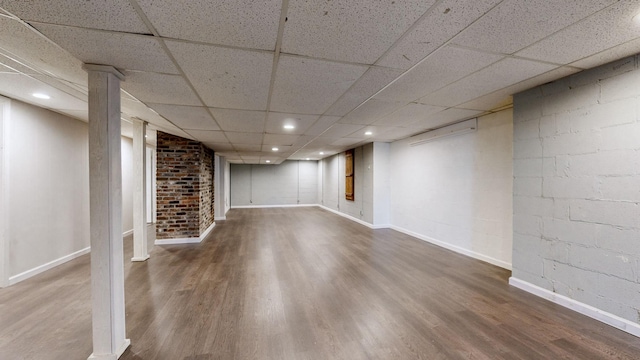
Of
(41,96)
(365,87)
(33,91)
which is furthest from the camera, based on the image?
(41,96)

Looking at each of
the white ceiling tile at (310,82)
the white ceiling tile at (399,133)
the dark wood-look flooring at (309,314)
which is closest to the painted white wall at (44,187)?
the dark wood-look flooring at (309,314)

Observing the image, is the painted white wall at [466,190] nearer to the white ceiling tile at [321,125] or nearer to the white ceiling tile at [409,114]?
the white ceiling tile at [409,114]

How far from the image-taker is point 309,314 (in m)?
2.36

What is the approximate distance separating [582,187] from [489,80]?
1.38 meters

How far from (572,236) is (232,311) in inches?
138

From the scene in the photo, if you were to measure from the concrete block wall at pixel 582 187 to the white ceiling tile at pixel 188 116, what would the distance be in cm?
403

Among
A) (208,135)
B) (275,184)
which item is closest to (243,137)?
(208,135)

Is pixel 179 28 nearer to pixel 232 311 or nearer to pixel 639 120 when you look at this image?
pixel 232 311

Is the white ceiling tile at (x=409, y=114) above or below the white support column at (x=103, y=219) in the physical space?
above

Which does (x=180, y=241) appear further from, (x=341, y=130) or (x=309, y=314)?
(x=341, y=130)

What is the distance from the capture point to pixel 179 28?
1.48 meters

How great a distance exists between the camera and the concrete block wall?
2043 mm

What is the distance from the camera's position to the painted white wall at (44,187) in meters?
3.05

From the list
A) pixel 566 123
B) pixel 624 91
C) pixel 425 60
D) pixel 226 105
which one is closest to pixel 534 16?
pixel 425 60
